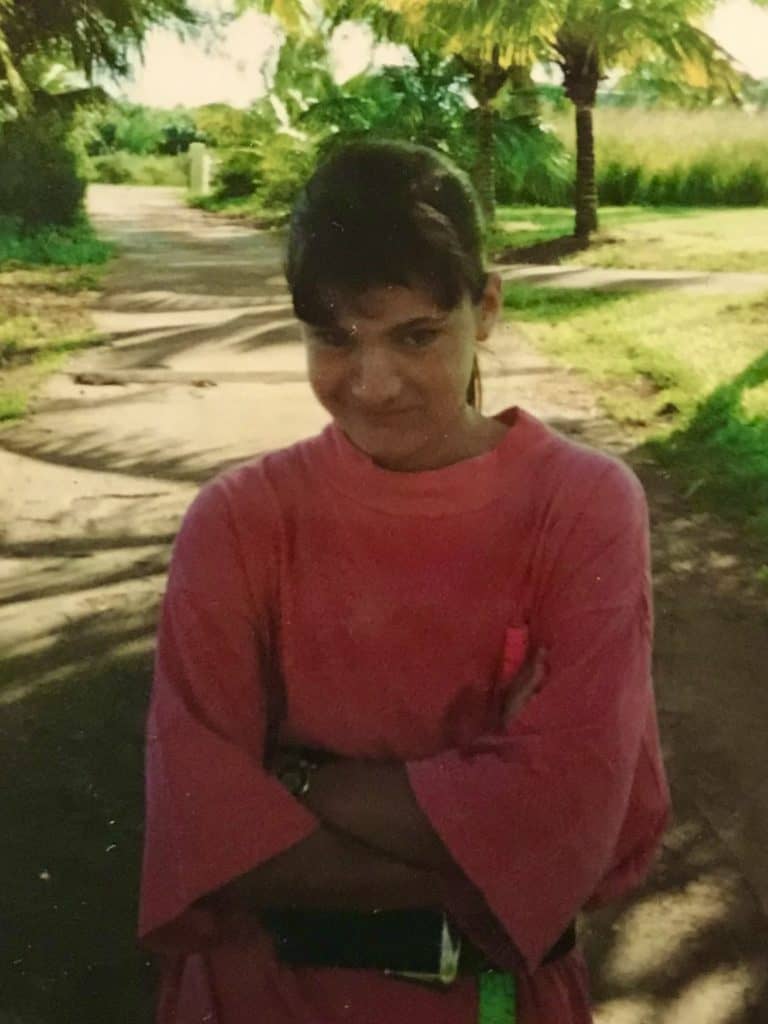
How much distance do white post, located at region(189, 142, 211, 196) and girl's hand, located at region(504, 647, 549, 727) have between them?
9.39m

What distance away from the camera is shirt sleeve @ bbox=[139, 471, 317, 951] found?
1154 millimetres

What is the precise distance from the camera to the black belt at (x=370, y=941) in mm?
1183

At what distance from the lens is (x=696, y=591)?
13.4ft

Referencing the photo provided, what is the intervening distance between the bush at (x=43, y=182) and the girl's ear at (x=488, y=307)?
40.6 feet

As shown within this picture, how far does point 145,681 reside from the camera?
135 inches

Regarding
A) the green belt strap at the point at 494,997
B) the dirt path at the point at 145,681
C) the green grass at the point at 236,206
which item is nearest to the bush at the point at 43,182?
the green grass at the point at 236,206

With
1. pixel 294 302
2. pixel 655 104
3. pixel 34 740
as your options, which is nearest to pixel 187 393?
pixel 655 104

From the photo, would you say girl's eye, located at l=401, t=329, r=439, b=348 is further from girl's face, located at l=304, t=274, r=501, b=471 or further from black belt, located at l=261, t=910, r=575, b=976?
black belt, located at l=261, t=910, r=575, b=976

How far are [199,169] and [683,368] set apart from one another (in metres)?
5.91

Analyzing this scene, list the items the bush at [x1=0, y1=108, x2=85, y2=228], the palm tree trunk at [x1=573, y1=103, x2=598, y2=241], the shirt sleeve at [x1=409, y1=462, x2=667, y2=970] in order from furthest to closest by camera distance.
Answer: the bush at [x1=0, y1=108, x2=85, y2=228]
the palm tree trunk at [x1=573, y1=103, x2=598, y2=241]
the shirt sleeve at [x1=409, y1=462, x2=667, y2=970]

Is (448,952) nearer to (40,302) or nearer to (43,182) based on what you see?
(40,302)

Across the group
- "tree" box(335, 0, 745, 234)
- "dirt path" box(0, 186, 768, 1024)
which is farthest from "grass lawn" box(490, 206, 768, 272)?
"dirt path" box(0, 186, 768, 1024)

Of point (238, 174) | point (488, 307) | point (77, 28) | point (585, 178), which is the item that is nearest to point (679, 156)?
point (585, 178)

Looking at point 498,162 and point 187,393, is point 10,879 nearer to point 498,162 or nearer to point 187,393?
point 187,393
